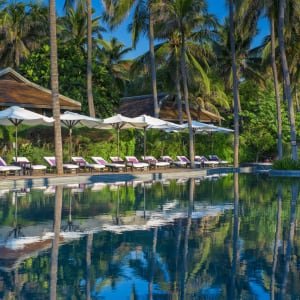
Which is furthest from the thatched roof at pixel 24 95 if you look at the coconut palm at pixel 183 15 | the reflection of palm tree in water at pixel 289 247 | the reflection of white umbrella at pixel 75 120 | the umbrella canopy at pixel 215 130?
the reflection of palm tree in water at pixel 289 247

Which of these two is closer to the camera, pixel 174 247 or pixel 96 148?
pixel 174 247

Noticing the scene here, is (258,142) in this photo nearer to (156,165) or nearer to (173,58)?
(173,58)

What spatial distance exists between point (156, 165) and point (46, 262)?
75.0 feet

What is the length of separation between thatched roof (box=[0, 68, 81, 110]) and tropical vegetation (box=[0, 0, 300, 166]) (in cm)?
146

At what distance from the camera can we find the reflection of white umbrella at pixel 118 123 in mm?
28656

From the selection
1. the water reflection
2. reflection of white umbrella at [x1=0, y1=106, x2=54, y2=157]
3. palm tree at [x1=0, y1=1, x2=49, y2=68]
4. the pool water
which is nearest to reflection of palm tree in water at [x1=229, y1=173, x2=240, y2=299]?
the pool water

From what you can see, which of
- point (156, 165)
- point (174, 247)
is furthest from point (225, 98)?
point (174, 247)

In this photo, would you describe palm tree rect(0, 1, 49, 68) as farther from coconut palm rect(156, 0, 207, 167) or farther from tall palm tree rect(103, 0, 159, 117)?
coconut palm rect(156, 0, 207, 167)

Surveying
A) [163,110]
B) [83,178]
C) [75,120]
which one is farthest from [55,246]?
[163,110]

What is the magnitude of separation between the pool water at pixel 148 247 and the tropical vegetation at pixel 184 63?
9928 mm

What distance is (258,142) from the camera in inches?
1566

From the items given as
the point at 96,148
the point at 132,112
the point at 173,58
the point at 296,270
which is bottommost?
the point at 296,270

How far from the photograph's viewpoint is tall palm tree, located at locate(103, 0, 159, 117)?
36781 mm

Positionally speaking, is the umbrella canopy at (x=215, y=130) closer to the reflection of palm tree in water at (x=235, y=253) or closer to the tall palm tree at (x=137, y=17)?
the tall palm tree at (x=137, y=17)
